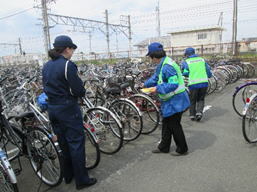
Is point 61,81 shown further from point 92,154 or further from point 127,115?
point 127,115

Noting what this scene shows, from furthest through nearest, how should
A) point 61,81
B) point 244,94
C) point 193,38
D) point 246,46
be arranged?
1. point 193,38
2. point 246,46
3. point 244,94
4. point 61,81

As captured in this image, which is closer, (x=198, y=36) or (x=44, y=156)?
(x=44, y=156)

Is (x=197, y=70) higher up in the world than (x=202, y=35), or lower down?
lower down

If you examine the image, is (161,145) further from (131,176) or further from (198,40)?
(198,40)

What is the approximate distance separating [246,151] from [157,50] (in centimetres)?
217

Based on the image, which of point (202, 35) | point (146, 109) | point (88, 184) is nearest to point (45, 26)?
point (146, 109)

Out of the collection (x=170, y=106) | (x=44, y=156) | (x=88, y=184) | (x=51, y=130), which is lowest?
(x=88, y=184)

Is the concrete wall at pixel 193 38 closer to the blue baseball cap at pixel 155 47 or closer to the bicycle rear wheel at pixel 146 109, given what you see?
the bicycle rear wheel at pixel 146 109

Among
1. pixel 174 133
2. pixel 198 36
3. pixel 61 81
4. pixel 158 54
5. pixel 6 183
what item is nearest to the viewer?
pixel 6 183

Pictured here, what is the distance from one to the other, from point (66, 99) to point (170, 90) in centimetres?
140

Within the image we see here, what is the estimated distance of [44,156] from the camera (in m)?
2.87

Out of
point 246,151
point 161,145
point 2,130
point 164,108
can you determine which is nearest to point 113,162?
Result: point 161,145

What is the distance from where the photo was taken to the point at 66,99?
2477 mm

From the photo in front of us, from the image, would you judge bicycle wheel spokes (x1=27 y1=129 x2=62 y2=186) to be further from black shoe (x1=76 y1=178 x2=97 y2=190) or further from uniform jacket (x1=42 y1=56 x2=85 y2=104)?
uniform jacket (x1=42 y1=56 x2=85 y2=104)
